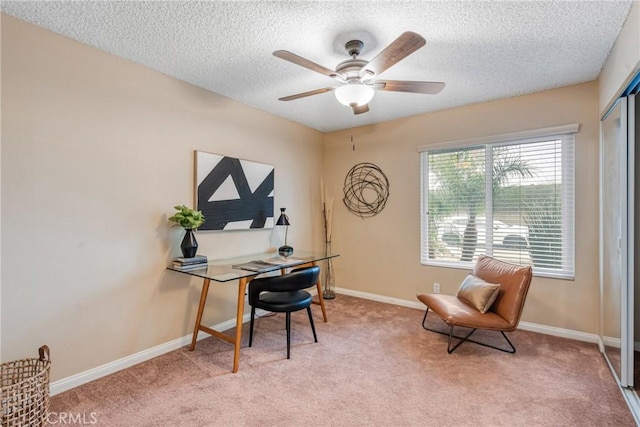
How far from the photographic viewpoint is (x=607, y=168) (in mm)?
2428

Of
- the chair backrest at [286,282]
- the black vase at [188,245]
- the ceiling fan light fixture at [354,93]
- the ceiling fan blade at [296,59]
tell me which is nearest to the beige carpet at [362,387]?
the chair backrest at [286,282]

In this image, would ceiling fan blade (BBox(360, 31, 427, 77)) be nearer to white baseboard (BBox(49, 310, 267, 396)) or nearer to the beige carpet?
the beige carpet

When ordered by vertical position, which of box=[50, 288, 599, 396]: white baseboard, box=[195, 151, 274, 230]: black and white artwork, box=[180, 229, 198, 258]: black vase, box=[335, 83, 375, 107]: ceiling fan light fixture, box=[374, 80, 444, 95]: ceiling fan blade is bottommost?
box=[50, 288, 599, 396]: white baseboard

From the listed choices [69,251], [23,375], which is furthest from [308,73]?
[23,375]

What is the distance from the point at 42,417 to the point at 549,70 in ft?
13.7

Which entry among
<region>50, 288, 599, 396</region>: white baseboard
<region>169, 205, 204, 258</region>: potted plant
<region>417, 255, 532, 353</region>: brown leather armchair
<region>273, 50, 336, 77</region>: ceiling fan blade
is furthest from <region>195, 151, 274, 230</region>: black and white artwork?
<region>417, 255, 532, 353</region>: brown leather armchair

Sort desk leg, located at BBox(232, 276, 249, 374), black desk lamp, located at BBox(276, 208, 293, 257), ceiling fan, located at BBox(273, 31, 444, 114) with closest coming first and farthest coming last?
ceiling fan, located at BBox(273, 31, 444, 114), desk leg, located at BBox(232, 276, 249, 374), black desk lamp, located at BBox(276, 208, 293, 257)

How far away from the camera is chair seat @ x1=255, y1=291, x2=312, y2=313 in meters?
2.53

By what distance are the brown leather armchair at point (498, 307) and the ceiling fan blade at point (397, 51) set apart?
2008mm

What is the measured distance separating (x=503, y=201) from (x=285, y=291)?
2.44 metres

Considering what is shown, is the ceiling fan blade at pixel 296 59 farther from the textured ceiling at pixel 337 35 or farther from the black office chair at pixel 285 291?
the black office chair at pixel 285 291

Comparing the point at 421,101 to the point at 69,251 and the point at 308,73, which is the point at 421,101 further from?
the point at 69,251

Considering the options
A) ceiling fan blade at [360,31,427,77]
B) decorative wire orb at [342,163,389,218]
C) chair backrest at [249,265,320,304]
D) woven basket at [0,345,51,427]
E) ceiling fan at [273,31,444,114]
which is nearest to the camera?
woven basket at [0,345,51,427]

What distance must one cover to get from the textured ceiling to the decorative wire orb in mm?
1475
